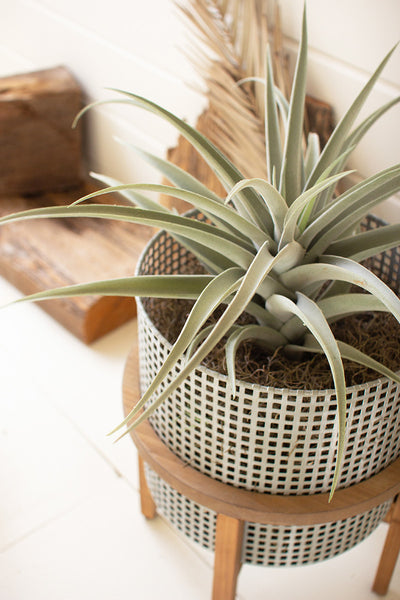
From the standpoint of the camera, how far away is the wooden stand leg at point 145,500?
118 centimetres

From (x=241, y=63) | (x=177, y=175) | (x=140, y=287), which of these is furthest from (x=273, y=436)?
(x=241, y=63)

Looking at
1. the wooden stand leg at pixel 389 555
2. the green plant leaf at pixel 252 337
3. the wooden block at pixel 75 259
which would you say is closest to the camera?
the green plant leaf at pixel 252 337

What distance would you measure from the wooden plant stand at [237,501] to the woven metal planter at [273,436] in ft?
0.04

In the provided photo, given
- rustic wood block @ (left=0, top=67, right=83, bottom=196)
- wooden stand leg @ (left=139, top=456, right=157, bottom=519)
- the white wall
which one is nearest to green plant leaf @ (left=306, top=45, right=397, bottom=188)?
the white wall

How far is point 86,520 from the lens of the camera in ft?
4.18

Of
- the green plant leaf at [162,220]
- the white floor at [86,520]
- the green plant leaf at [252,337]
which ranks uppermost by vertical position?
the green plant leaf at [162,220]

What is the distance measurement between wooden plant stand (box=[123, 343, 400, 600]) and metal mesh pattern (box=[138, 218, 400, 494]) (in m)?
0.01

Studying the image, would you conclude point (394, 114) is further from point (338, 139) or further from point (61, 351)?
point (61, 351)

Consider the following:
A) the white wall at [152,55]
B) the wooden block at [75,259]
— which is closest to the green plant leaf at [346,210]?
the white wall at [152,55]

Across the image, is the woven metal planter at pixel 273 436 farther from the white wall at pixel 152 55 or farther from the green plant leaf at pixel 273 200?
the white wall at pixel 152 55

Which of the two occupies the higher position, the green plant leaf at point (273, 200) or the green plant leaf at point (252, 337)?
the green plant leaf at point (273, 200)

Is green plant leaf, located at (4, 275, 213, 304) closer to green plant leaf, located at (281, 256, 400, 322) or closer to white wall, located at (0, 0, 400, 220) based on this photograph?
green plant leaf, located at (281, 256, 400, 322)

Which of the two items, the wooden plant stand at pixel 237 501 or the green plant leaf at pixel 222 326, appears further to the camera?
the wooden plant stand at pixel 237 501

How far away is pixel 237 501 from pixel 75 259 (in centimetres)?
106
